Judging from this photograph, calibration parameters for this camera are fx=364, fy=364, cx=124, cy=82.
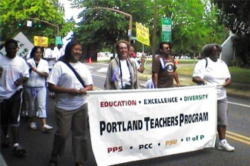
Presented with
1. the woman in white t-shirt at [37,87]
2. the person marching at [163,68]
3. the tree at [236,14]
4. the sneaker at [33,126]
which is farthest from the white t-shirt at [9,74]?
the tree at [236,14]

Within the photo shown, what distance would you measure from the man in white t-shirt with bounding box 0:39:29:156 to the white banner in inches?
60.0

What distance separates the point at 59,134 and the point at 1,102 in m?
1.33

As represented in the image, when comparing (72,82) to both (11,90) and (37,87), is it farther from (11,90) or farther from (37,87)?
A: (37,87)

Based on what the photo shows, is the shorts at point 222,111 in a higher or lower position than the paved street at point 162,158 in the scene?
higher

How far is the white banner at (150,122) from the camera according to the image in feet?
16.0

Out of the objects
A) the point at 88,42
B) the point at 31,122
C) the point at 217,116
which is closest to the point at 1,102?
the point at 31,122

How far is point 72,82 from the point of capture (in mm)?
4789

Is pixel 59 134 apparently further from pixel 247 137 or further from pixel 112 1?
pixel 112 1

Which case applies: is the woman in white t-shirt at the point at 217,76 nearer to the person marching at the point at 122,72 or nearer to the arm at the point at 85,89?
the person marching at the point at 122,72

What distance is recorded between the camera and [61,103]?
480 centimetres

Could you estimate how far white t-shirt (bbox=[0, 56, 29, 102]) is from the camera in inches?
221

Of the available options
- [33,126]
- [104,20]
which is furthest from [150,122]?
[104,20]

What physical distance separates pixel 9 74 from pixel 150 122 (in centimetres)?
231

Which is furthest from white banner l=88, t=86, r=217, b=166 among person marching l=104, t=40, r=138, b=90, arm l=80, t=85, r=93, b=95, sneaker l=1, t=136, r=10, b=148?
sneaker l=1, t=136, r=10, b=148
